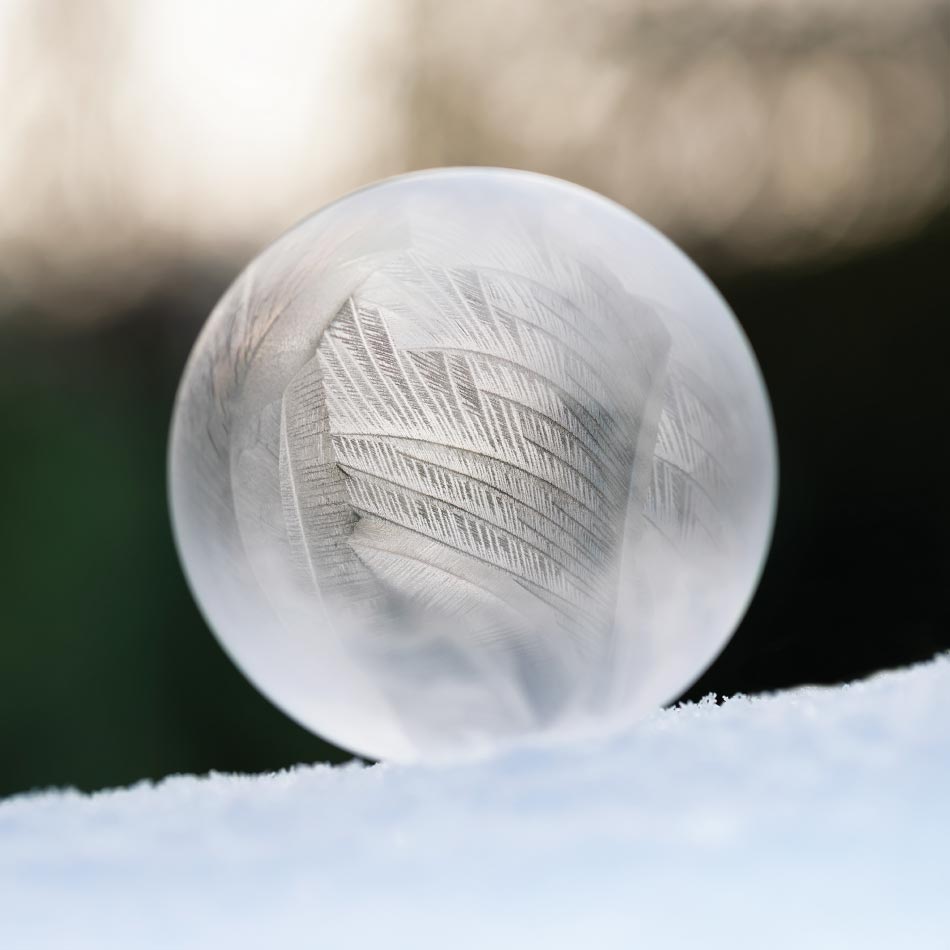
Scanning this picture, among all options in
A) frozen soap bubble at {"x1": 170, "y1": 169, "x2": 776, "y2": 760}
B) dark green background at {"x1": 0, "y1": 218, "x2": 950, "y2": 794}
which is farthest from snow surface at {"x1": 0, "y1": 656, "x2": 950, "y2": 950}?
dark green background at {"x1": 0, "y1": 218, "x2": 950, "y2": 794}

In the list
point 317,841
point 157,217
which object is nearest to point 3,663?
point 157,217

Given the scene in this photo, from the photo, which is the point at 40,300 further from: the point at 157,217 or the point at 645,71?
the point at 645,71

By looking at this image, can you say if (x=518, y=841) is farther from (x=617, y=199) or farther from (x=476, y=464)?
(x=617, y=199)

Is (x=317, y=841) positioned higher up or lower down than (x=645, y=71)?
lower down

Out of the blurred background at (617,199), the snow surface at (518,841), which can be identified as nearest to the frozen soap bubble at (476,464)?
the snow surface at (518,841)

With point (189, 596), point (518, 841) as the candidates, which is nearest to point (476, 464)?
point (518, 841)

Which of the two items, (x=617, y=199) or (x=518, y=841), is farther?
(x=617, y=199)

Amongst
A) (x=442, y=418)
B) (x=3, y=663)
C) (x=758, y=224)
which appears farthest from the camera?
(x=758, y=224)
